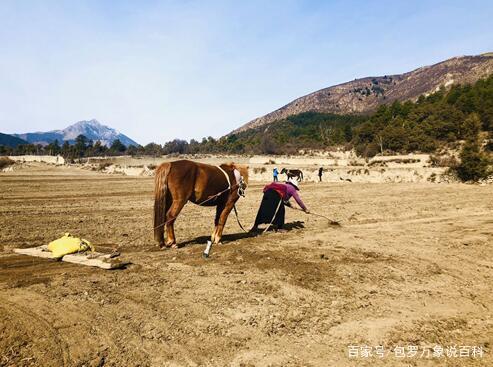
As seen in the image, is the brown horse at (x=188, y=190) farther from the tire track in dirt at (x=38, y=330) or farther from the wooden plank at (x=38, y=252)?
the tire track in dirt at (x=38, y=330)

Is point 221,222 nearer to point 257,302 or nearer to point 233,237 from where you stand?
point 233,237

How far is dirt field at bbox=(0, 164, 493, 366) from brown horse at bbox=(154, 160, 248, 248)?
2.67ft

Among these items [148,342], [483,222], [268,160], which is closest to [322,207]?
[483,222]

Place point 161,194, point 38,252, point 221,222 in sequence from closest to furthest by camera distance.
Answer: point 38,252 → point 161,194 → point 221,222

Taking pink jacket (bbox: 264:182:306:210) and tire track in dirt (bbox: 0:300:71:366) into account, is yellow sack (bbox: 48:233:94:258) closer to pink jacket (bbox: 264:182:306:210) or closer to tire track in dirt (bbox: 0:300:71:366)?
tire track in dirt (bbox: 0:300:71:366)

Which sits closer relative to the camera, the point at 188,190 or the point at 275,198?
the point at 188,190

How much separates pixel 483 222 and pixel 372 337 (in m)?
10.9

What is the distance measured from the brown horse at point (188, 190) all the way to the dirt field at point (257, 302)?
814 millimetres

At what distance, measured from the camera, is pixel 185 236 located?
1178 cm

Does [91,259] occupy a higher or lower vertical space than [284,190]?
lower

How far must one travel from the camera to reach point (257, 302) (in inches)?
224

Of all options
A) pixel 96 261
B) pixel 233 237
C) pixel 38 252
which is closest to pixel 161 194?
pixel 96 261

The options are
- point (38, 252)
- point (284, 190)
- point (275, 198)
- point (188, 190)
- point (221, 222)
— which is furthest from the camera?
point (275, 198)

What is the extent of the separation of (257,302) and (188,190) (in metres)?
4.19
